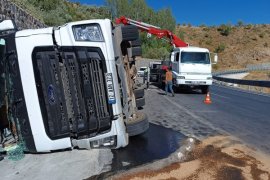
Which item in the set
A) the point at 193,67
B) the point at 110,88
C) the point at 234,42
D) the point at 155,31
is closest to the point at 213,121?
the point at 110,88

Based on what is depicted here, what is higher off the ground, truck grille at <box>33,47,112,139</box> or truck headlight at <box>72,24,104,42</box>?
truck headlight at <box>72,24,104,42</box>

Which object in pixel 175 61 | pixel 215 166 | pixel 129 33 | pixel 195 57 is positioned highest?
pixel 129 33

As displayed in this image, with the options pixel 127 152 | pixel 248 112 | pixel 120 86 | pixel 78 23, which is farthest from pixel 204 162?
pixel 248 112

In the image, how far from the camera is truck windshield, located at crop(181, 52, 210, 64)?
19.9 m

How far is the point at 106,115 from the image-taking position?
20.0 feet

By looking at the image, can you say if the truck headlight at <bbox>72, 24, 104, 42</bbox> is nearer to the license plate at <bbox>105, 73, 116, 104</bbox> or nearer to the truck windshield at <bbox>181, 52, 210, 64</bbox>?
the license plate at <bbox>105, 73, 116, 104</bbox>

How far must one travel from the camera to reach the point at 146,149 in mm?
7391

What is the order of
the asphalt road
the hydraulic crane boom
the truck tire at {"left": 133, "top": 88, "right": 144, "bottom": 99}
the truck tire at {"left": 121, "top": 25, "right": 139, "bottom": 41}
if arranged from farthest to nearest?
the hydraulic crane boom, the truck tire at {"left": 133, "top": 88, "right": 144, "bottom": 99}, the asphalt road, the truck tire at {"left": 121, "top": 25, "right": 139, "bottom": 41}

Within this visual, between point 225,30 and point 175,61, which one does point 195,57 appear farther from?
point 225,30

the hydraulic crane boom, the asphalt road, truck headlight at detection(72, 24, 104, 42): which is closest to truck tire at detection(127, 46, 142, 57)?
truck headlight at detection(72, 24, 104, 42)

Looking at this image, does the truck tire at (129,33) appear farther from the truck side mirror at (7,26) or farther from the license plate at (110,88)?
the truck side mirror at (7,26)

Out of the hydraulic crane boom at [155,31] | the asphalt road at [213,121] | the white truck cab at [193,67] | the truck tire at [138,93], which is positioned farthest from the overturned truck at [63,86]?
the white truck cab at [193,67]

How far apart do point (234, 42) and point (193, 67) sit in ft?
257

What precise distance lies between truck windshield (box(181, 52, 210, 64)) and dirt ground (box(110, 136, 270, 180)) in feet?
41.2
